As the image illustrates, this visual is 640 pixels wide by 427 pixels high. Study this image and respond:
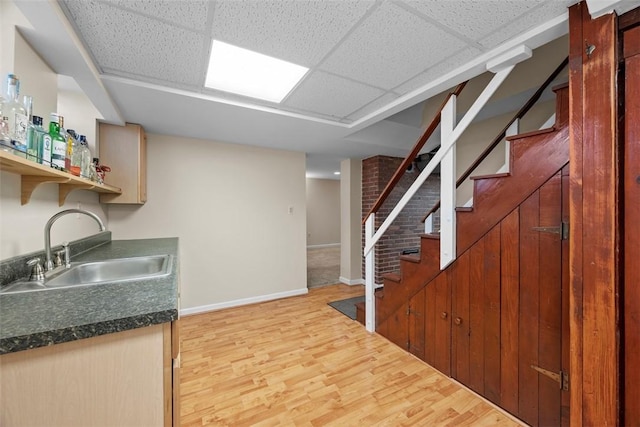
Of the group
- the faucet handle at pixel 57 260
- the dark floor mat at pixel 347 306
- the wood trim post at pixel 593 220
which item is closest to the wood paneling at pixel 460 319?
the wood trim post at pixel 593 220

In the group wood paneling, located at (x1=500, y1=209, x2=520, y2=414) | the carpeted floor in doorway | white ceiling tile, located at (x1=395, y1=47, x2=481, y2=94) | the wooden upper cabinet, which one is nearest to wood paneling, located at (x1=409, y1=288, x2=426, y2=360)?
wood paneling, located at (x1=500, y1=209, x2=520, y2=414)

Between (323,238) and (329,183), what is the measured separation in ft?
6.12

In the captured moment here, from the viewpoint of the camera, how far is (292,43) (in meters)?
1.43

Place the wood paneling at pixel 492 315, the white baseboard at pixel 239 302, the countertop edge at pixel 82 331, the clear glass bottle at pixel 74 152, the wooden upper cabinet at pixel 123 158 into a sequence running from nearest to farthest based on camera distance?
the countertop edge at pixel 82 331 < the clear glass bottle at pixel 74 152 < the wood paneling at pixel 492 315 < the wooden upper cabinet at pixel 123 158 < the white baseboard at pixel 239 302

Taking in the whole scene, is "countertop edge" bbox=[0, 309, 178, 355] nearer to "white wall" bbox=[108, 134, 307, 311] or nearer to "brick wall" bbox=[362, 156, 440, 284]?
"white wall" bbox=[108, 134, 307, 311]

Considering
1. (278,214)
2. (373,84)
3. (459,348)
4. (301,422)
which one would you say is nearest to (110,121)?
(278,214)

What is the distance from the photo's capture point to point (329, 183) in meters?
Answer: 8.30

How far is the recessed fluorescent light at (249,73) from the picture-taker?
1.55 m

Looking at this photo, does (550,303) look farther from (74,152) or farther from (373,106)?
(74,152)

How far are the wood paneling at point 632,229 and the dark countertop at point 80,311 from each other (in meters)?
1.81

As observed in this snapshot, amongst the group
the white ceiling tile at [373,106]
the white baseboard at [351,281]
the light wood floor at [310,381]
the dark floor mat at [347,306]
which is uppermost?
the white ceiling tile at [373,106]

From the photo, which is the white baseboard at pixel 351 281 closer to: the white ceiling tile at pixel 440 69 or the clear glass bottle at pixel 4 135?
the white ceiling tile at pixel 440 69

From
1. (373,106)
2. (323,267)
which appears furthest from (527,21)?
(323,267)

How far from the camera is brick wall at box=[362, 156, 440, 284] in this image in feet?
12.9
